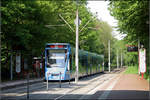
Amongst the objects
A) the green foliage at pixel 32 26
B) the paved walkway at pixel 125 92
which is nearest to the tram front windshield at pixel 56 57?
the green foliage at pixel 32 26

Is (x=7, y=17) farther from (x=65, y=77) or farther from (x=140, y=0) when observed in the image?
(x=140, y=0)

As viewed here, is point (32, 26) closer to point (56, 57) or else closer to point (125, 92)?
point (56, 57)

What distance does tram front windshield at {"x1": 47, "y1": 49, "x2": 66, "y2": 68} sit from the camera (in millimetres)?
28406

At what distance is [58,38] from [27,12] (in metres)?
10.7

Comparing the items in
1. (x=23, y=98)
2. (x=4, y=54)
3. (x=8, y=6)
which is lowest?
(x=23, y=98)

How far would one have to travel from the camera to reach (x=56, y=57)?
28.4 metres

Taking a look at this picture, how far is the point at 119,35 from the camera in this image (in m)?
35.1

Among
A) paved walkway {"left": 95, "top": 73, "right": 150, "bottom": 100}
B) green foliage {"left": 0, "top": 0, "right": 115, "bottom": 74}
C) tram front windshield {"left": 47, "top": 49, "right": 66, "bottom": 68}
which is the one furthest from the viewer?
green foliage {"left": 0, "top": 0, "right": 115, "bottom": 74}

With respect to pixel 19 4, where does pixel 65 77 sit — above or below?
below

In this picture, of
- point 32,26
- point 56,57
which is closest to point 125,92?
point 56,57

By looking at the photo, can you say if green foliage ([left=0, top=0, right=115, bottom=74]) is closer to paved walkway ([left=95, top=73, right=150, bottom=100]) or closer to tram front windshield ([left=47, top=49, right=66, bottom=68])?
tram front windshield ([left=47, top=49, right=66, bottom=68])

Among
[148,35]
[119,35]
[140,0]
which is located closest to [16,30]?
[119,35]

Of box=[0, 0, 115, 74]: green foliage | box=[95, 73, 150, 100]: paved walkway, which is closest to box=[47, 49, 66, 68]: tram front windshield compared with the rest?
box=[0, 0, 115, 74]: green foliage

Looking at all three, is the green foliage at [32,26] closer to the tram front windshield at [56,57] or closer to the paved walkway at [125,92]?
the tram front windshield at [56,57]
